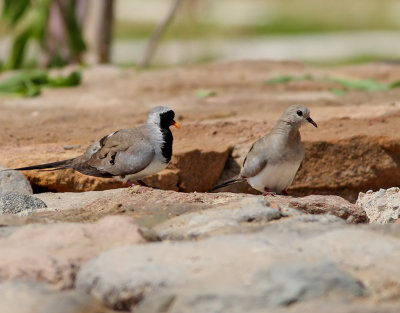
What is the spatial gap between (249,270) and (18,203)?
6.44 feet

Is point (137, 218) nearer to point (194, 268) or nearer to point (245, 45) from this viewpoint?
point (194, 268)

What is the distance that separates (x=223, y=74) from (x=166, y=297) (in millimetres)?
6636

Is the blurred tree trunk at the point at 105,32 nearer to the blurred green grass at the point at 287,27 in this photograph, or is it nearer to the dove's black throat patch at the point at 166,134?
the dove's black throat patch at the point at 166,134

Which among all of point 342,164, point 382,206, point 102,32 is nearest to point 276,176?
point 382,206

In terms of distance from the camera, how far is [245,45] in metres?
23.6

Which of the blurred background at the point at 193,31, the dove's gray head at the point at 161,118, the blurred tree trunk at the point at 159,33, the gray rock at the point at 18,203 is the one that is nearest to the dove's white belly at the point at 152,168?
the dove's gray head at the point at 161,118

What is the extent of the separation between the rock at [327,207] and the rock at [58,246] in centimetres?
120

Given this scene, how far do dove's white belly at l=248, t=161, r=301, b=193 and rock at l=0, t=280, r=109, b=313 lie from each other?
89.1 inches

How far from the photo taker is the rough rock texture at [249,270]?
10.6 ft

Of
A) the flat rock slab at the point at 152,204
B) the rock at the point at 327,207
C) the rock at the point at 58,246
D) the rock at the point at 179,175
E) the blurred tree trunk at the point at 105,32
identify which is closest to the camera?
the rock at the point at 58,246

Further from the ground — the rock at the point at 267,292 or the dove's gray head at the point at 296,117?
the dove's gray head at the point at 296,117

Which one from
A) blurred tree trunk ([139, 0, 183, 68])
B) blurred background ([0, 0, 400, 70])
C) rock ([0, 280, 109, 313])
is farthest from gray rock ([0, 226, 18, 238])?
blurred tree trunk ([139, 0, 183, 68])

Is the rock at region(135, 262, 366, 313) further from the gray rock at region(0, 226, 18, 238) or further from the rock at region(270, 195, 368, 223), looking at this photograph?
the rock at region(270, 195, 368, 223)

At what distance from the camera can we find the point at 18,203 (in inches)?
194
